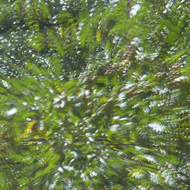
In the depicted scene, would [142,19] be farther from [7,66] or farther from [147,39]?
[7,66]

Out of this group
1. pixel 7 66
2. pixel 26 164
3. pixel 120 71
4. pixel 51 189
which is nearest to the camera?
pixel 51 189

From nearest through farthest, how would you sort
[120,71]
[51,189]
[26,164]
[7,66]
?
[51,189] < [26,164] < [120,71] < [7,66]

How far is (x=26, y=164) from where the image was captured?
984 mm

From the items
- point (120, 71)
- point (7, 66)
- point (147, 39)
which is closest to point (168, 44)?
point (147, 39)

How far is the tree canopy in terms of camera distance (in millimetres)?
903

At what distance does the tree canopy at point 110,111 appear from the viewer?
903 mm

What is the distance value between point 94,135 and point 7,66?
75 cm

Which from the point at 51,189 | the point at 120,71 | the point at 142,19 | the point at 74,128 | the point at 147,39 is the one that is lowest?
the point at 51,189

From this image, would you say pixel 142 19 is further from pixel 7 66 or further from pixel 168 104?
pixel 7 66

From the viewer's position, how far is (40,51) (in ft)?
5.15

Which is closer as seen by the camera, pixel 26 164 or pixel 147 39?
pixel 26 164

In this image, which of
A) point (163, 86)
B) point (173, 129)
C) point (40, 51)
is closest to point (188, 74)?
point (163, 86)

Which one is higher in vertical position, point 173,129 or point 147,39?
point 147,39

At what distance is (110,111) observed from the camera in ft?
3.46
